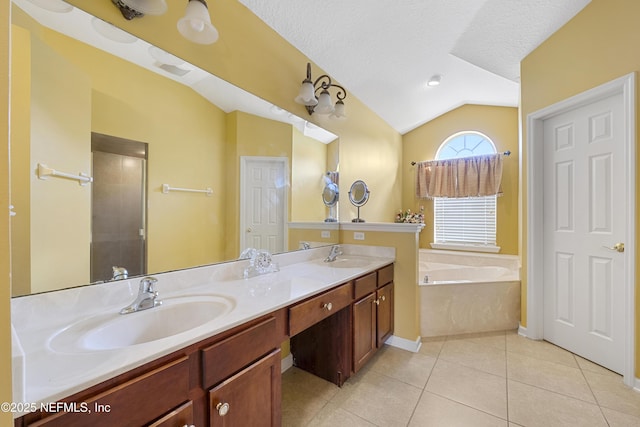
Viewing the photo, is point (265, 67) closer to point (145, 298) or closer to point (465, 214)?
point (145, 298)

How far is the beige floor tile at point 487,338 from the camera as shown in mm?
2349

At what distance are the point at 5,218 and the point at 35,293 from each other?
65 cm

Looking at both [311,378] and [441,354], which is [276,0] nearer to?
[311,378]

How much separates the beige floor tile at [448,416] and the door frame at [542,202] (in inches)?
43.8

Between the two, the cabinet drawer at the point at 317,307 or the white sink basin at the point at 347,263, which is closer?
the cabinet drawer at the point at 317,307

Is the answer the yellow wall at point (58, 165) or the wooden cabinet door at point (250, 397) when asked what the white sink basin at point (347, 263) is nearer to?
the wooden cabinet door at point (250, 397)

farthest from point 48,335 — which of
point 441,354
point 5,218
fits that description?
point 441,354

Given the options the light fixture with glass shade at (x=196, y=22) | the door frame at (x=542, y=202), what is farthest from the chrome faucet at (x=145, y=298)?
the door frame at (x=542, y=202)

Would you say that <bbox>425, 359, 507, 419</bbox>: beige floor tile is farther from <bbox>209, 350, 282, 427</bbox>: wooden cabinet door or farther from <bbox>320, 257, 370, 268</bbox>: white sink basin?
<bbox>209, 350, 282, 427</bbox>: wooden cabinet door

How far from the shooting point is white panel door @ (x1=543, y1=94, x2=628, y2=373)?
1.87 metres

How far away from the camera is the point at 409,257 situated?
2211 millimetres

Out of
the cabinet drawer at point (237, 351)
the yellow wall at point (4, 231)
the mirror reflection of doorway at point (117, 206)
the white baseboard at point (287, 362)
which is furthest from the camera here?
the white baseboard at point (287, 362)

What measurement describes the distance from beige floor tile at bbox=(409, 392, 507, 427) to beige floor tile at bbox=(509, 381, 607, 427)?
5.6 inches

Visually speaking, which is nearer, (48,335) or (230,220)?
(48,335)
